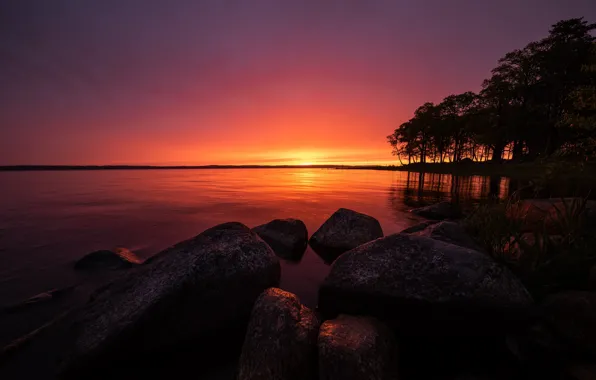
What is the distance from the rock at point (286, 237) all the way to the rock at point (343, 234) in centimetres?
55

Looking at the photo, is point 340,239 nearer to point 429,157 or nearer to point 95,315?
point 95,315

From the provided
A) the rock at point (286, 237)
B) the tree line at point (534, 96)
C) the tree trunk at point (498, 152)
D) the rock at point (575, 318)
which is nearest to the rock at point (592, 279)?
the rock at point (575, 318)

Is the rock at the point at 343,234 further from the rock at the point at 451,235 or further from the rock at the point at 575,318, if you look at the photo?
the rock at the point at 575,318

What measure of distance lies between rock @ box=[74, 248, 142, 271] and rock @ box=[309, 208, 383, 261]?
5049mm

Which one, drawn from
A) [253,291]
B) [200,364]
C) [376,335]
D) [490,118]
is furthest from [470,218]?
[490,118]

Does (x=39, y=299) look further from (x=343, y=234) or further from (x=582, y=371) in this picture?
(x=582, y=371)

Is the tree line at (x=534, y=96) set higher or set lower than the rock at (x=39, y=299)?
higher

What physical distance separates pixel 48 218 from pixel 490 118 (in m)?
64.0

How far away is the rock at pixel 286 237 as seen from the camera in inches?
279

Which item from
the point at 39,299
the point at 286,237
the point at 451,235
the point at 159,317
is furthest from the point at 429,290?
the point at 39,299

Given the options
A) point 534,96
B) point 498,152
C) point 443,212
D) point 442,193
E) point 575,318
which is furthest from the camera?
point 498,152

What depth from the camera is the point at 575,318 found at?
2.92m

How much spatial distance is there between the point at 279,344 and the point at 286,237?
4.82m

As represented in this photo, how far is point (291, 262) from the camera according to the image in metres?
6.47
